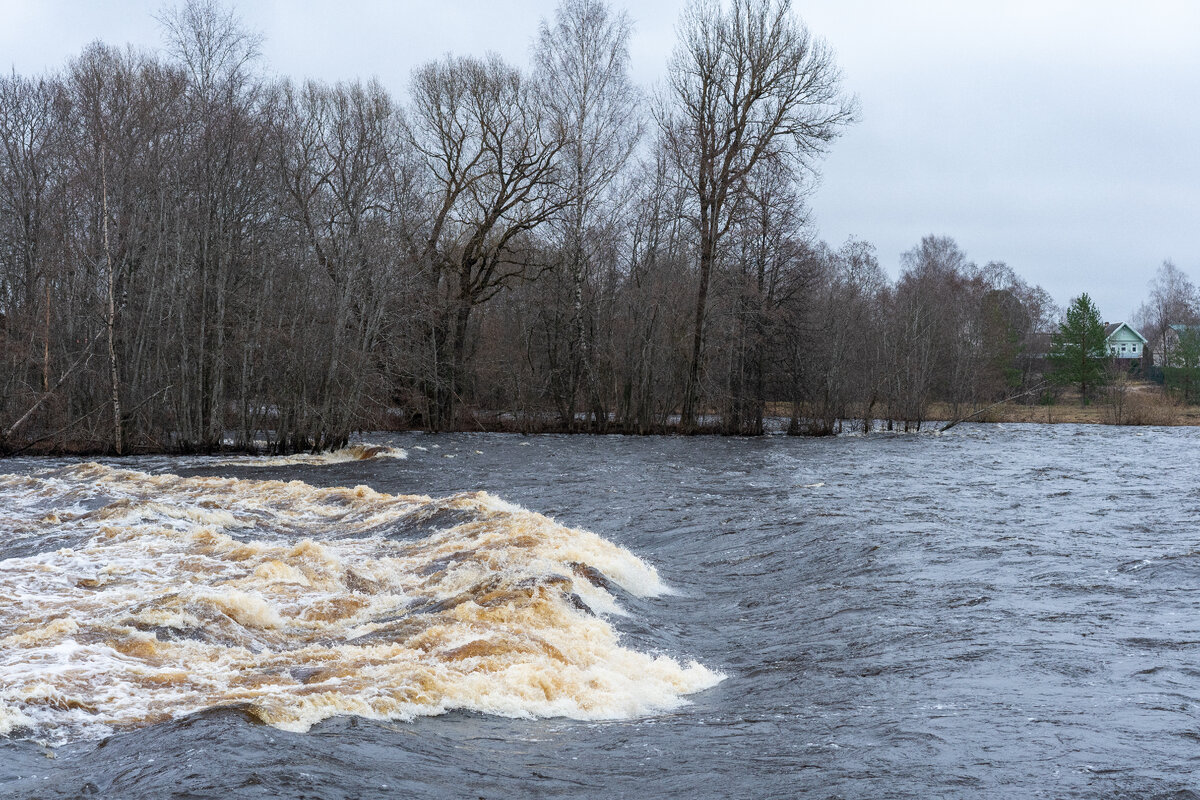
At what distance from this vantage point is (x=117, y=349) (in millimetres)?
25938

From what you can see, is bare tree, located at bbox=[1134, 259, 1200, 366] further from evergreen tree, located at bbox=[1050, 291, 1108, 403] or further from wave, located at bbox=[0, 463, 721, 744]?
wave, located at bbox=[0, 463, 721, 744]

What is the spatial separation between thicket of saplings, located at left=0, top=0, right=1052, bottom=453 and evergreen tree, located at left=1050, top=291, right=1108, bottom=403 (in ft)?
68.5

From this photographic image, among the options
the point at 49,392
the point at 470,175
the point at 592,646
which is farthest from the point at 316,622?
the point at 470,175

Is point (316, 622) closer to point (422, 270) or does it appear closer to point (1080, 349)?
point (422, 270)

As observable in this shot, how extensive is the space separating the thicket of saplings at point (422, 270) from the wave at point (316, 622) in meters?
11.6

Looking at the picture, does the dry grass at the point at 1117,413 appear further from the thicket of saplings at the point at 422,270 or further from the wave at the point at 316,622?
the wave at the point at 316,622

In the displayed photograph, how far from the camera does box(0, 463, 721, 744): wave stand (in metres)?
6.43

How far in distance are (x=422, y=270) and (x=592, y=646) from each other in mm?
25505

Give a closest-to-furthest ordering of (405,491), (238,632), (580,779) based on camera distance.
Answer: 1. (580,779)
2. (238,632)
3. (405,491)

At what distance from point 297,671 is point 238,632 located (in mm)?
1350

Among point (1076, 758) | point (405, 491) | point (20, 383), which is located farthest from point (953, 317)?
point (1076, 758)

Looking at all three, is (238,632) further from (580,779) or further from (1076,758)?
(1076,758)

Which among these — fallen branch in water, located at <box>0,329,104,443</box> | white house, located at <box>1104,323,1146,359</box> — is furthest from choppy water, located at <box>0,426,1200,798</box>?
white house, located at <box>1104,323,1146,359</box>

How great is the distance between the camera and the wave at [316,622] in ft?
21.1
